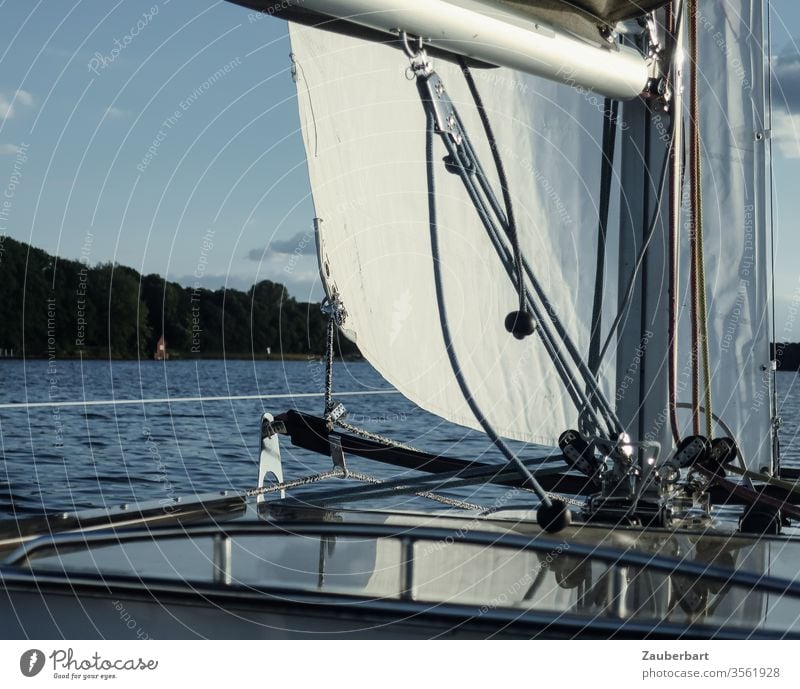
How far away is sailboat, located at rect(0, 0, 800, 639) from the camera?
1719 mm

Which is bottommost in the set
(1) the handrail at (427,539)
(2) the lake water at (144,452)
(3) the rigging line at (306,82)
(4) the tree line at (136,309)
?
(2) the lake water at (144,452)

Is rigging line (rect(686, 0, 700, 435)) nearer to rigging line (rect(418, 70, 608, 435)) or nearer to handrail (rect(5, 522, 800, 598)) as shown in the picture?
rigging line (rect(418, 70, 608, 435))

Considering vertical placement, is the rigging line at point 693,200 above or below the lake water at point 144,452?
above

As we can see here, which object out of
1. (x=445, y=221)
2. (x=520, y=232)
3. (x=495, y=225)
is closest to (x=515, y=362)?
(x=520, y=232)

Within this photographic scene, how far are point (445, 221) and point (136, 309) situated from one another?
3.19ft

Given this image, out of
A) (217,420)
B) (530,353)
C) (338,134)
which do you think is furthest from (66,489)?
(217,420)

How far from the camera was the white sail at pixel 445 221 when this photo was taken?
2.96 meters

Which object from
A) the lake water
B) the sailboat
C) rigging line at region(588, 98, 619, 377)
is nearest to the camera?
the sailboat

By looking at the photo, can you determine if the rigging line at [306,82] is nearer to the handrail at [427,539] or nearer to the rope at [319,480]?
the rope at [319,480]

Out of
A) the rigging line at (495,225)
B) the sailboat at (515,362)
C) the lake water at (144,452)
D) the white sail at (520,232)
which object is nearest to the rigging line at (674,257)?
the sailboat at (515,362)

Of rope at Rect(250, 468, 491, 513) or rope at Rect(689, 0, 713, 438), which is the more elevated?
rope at Rect(689, 0, 713, 438)

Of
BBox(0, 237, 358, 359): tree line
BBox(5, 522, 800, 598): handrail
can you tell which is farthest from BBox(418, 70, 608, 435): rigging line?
BBox(0, 237, 358, 359): tree line

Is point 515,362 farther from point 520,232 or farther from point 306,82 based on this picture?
point 306,82
